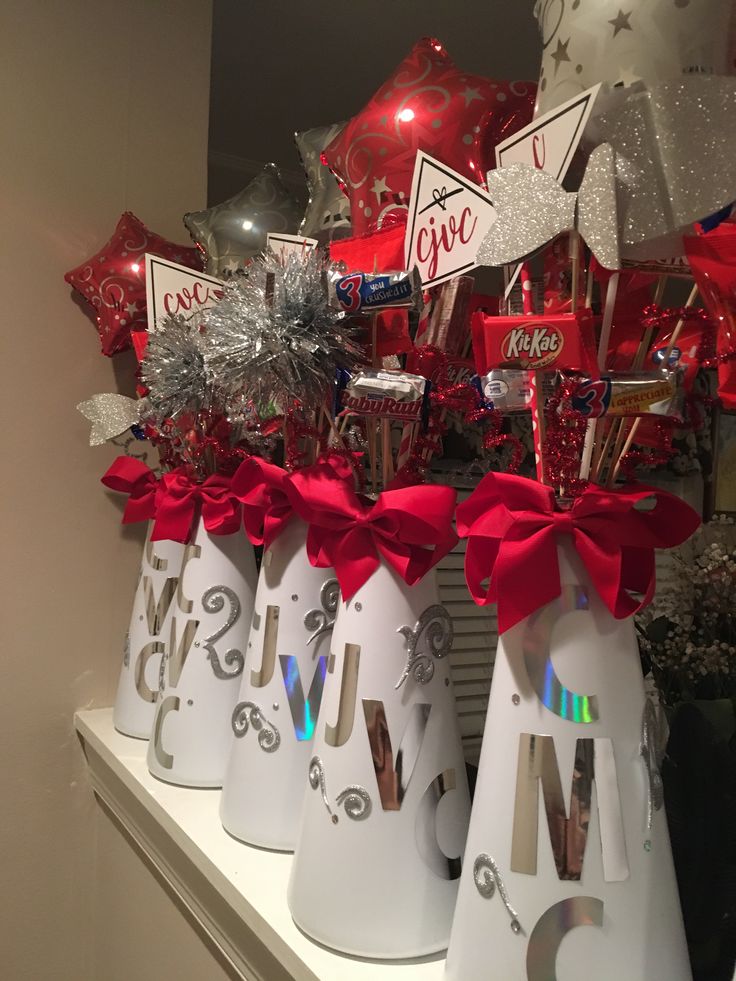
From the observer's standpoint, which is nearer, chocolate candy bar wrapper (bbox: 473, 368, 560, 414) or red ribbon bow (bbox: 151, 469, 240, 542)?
chocolate candy bar wrapper (bbox: 473, 368, 560, 414)

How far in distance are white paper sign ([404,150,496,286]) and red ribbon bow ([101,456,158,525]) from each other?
653 millimetres

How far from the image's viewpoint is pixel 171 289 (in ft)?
3.12

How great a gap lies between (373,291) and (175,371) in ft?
1.05

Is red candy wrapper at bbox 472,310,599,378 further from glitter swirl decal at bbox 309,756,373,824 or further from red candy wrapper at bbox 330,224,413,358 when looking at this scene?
glitter swirl decal at bbox 309,756,373,824

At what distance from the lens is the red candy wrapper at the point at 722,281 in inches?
15.4

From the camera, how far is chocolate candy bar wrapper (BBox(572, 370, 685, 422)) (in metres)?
0.44

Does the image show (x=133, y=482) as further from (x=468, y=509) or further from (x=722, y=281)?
(x=722, y=281)

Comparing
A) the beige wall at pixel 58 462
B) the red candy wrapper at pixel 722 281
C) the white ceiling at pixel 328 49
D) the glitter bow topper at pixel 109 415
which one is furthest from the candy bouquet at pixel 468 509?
the white ceiling at pixel 328 49

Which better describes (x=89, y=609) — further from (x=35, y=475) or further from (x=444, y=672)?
(x=444, y=672)

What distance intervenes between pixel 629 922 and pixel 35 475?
3.38 ft

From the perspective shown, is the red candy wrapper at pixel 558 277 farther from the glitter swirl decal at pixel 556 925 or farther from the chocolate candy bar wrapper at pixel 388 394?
the glitter swirl decal at pixel 556 925

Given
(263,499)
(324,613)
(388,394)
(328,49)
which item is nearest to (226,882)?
(324,613)

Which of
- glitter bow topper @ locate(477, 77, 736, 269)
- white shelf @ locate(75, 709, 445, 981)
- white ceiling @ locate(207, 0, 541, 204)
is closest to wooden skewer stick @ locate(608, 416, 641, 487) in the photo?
glitter bow topper @ locate(477, 77, 736, 269)

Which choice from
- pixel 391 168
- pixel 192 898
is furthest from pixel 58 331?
pixel 192 898
